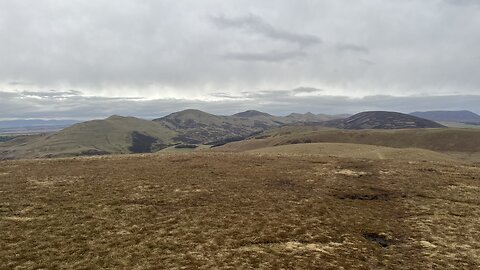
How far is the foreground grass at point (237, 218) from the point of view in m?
23.5

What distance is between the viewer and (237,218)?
31750 mm

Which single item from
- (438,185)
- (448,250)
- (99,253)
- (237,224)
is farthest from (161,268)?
(438,185)

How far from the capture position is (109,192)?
3969 cm

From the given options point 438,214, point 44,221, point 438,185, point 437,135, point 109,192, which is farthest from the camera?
point 437,135

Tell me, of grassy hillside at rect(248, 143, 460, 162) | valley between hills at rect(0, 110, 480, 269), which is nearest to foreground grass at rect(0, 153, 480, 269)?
valley between hills at rect(0, 110, 480, 269)

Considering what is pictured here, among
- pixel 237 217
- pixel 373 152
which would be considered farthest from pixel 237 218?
pixel 373 152

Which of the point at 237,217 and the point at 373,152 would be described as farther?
the point at 373,152

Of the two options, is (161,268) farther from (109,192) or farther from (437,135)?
(437,135)

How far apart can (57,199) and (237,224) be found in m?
20.0

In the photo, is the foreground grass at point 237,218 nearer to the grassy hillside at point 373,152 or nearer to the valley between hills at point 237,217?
the valley between hills at point 237,217

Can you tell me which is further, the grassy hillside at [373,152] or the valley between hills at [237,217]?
the grassy hillside at [373,152]

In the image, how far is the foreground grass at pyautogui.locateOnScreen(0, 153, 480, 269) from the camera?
23.5 meters

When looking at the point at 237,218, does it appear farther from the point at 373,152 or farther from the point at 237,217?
the point at 373,152

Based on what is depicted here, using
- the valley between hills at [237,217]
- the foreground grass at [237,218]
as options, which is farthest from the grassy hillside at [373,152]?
the foreground grass at [237,218]
